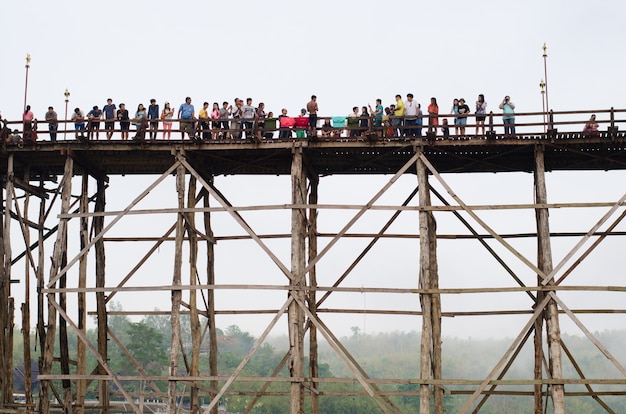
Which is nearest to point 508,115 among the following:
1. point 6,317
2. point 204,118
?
point 204,118

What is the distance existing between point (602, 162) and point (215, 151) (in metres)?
11.6

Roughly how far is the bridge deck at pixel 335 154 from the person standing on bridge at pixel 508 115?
387 millimetres

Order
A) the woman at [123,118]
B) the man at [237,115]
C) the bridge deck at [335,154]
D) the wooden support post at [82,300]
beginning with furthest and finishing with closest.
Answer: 1. the wooden support post at [82,300]
2. the woman at [123,118]
3. the man at [237,115]
4. the bridge deck at [335,154]

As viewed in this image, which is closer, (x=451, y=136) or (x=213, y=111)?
(x=451, y=136)

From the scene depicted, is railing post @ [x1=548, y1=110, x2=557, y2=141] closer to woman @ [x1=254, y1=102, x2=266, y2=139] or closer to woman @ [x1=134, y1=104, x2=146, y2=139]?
woman @ [x1=254, y1=102, x2=266, y2=139]

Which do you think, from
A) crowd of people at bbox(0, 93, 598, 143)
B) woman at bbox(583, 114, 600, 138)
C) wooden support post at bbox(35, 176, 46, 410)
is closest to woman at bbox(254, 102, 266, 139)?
crowd of people at bbox(0, 93, 598, 143)

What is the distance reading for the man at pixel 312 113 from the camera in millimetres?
26000

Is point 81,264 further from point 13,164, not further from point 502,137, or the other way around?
point 502,137

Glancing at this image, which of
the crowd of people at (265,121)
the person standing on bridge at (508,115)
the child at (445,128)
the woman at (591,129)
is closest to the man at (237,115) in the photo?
the crowd of people at (265,121)

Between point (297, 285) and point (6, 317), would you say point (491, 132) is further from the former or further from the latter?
point (6, 317)

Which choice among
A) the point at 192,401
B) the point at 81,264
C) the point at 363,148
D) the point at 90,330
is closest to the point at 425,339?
the point at 363,148

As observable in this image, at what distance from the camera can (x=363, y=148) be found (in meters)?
26.0

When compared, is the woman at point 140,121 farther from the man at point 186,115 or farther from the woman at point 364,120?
the woman at point 364,120

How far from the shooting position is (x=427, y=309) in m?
24.3
